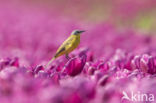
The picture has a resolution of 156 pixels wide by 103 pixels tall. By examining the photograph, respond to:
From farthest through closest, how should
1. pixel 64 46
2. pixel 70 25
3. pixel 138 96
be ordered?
pixel 70 25
pixel 64 46
pixel 138 96

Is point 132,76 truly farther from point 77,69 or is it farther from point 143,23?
point 143,23

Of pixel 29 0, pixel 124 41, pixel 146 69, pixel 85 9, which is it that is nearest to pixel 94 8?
pixel 85 9

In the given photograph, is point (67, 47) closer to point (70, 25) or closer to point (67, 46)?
point (67, 46)

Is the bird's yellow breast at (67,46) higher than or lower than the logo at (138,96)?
higher

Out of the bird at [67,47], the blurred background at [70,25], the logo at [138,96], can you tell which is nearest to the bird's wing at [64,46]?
the bird at [67,47]

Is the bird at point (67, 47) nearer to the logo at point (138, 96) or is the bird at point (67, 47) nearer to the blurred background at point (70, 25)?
the blurred background at point (70, 25)

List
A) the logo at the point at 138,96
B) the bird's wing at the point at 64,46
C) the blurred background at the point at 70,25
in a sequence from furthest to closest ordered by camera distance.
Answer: the blurred background at the point at 70,25 → the bird's wing at the point at 64,46 → the logo at the point at 138,96

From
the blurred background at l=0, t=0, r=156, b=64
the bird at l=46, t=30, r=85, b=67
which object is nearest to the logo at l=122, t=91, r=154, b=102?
the bird at l=46, t=30, r=85, b=67

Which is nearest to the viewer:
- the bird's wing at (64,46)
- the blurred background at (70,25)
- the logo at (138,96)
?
the logo at (138,96)

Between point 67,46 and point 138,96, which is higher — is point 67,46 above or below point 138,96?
above

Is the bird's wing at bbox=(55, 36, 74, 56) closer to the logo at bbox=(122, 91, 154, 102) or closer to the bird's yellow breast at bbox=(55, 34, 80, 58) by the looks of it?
the bird's yellow breast at bbox=(55, 34, 80, 58)

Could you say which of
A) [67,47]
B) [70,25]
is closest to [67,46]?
[67,47]
